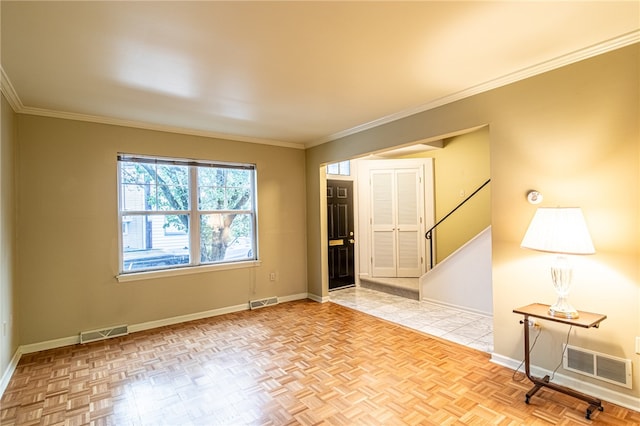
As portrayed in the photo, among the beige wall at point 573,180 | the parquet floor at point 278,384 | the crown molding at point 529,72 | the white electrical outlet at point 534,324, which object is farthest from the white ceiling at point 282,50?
the parquet floor at point 278,384

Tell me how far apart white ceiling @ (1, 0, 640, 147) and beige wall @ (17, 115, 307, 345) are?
16.3 inches

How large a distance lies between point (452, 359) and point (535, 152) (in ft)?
6.40

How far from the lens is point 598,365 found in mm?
2285

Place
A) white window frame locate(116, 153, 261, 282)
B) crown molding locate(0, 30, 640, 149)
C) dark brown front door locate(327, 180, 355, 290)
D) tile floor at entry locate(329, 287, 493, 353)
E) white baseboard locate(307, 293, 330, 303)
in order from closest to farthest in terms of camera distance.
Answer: crown molding locate(0, 30, 640, 149) → tile floor at entry locate(329, 287, 493, 353) → white window frame locate(116, 153, 261, 282) → white baseboard locate(307, 293, 330, 303) → dark brown front door locate(327, 180, 355, 290)

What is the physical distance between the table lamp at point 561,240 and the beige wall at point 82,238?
3.73 m

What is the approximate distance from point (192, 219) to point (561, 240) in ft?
13.0

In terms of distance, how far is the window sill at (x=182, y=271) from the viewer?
3848mm

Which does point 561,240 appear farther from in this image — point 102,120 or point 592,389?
point 102,120

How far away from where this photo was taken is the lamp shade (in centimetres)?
211

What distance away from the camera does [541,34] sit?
6.79 ft

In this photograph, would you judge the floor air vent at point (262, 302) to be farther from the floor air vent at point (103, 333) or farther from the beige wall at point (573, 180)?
the beige wall at point (573, 180)

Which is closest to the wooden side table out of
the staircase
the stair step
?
the staircase

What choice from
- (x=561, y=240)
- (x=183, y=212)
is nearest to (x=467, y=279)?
(x=561, y=240)

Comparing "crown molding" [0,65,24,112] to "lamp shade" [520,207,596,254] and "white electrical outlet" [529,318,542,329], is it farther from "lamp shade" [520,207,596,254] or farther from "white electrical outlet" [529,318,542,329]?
"white electrical outlet" [529,318,542,329]
